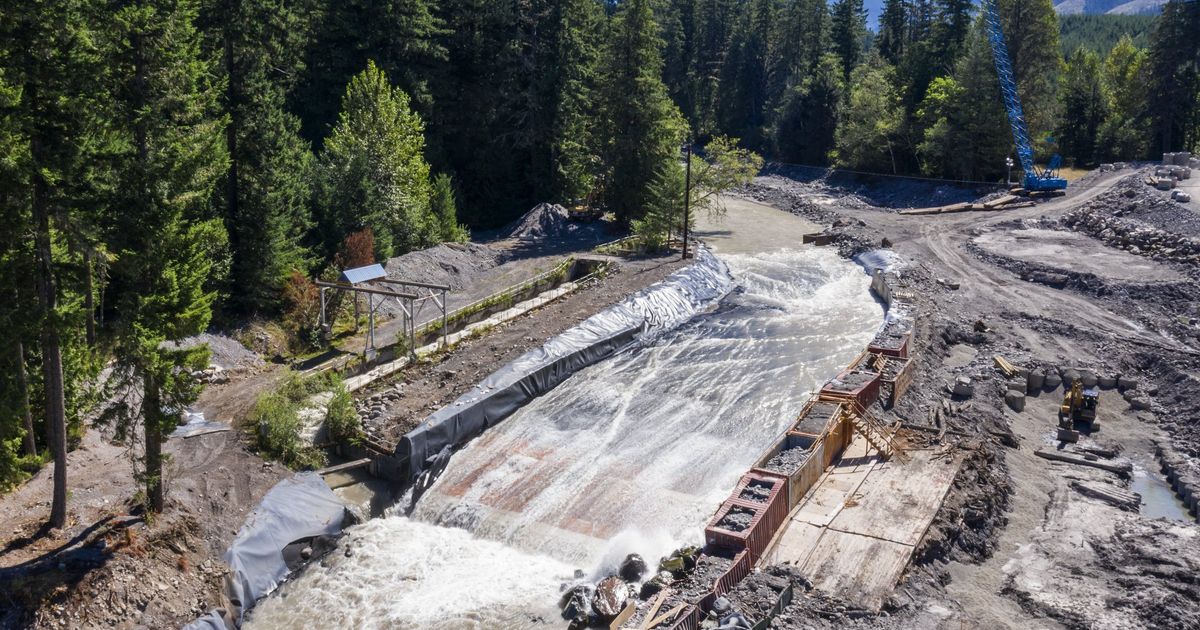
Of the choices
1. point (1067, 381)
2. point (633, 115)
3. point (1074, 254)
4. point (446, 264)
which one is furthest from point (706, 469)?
point (633, 115)

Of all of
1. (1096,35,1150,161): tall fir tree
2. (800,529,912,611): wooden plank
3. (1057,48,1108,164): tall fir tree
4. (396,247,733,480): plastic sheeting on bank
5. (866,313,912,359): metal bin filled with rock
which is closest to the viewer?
(800,529,912,611): wooden plank

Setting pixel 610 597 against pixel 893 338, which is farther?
pixel 893 338

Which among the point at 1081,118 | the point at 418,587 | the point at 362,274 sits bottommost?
the point at 418,587

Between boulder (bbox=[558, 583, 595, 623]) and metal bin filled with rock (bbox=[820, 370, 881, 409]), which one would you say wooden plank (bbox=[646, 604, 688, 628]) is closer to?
boulder (bbox=[558, 583, 595, 623])

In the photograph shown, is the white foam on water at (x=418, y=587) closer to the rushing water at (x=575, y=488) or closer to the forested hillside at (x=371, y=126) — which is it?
the rushing water at (x=575, y=488)

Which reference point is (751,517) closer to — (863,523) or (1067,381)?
(863,523)

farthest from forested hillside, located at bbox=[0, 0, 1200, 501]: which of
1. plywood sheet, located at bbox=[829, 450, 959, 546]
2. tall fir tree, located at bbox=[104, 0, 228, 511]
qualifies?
plywood sheet, located at bbox=[829, 450, 959, 546]

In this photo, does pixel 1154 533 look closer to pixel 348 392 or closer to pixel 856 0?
pixel 348 392
